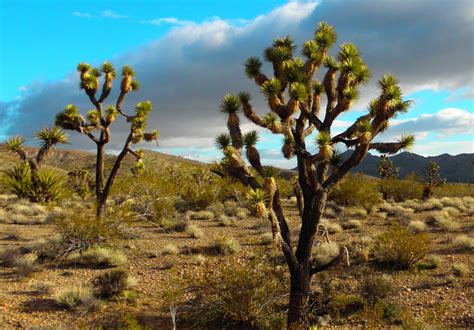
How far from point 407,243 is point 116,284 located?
7.25 meters

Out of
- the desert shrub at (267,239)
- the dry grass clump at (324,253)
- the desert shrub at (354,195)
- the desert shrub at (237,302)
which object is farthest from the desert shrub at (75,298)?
the desert shrub at (354,195)

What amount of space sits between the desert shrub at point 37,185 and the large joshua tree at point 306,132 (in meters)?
15.9

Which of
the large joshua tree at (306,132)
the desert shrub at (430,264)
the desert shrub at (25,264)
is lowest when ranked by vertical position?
the desert shrub at (25,264)

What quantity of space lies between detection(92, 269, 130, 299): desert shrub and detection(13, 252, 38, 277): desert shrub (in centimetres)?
211

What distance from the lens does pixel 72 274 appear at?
441 inches

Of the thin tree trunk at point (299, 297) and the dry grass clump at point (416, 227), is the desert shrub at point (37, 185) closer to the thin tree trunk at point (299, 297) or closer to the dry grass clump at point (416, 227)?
the dry grass clump at point (416, 227)

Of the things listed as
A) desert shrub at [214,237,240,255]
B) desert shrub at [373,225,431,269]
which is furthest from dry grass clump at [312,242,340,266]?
desert shrub at [214,237,240,255]

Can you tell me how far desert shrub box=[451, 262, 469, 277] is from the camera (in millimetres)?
10617

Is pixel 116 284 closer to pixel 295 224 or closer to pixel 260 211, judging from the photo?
pixel 260 211

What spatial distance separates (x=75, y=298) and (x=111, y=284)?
86 cm

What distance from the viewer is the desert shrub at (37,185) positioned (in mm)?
21766

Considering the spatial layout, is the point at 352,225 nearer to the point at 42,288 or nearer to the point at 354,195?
the point at 354,195

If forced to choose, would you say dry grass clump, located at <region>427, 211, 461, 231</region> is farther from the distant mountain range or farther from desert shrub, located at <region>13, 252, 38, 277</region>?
the distant mountain range

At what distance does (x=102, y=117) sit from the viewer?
15898 mm
